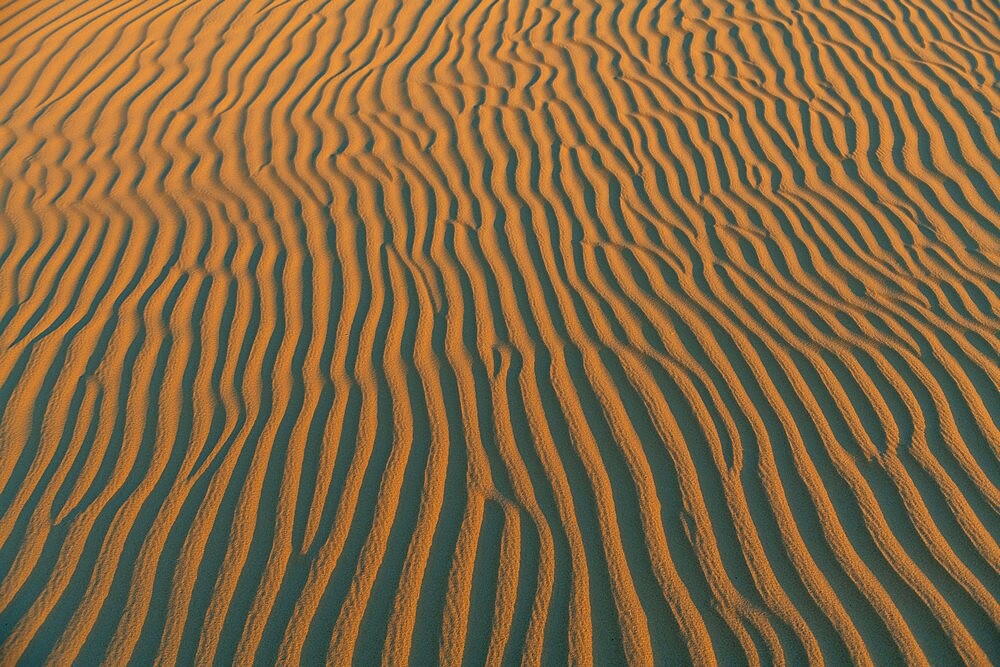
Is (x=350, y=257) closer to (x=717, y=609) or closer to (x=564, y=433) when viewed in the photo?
(x=564, y=433)

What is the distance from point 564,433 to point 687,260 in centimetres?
118

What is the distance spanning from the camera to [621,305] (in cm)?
357

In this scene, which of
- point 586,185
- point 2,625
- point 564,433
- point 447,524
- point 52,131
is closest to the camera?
point 2,625

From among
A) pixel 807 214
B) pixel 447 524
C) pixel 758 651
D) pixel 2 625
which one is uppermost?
pixel 2 625

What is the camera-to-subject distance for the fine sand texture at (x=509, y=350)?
8.24 ft

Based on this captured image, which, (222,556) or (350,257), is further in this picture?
(350,257)

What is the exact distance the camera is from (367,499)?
2820 millimetres

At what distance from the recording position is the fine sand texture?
2512 millimetres

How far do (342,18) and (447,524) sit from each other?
14.8ft

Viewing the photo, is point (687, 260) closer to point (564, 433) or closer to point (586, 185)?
point (586, 185)

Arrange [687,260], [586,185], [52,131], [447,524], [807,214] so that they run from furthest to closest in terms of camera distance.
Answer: [52,131] < [586,185] < [807,214] < [687,260] < [447,524]

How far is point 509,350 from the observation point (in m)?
3.38

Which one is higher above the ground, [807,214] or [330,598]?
[330,598]

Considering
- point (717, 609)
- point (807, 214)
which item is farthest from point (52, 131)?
point (717, 609)
